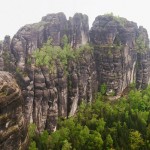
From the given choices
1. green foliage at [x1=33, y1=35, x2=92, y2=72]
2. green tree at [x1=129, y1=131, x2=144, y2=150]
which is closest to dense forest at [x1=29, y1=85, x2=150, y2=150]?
green tree at [x1=129, y1=131, x2=144, y2=150]

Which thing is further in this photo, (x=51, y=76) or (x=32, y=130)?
(x=51, y=76)

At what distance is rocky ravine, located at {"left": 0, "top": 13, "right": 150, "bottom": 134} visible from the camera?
92.8m

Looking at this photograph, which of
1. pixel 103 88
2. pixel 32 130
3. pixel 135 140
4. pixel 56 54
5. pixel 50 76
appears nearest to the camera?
pixel 135 140

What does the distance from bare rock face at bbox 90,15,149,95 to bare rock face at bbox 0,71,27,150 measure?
6700 centimetres

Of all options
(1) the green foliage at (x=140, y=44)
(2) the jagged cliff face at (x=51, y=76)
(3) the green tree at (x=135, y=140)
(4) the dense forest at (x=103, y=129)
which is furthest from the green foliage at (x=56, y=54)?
(3) the green tree at (x=135, y=140)

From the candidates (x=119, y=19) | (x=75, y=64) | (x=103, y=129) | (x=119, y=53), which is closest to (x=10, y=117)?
(x=103, y=129)

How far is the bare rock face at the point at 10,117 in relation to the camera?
51097 millimetres

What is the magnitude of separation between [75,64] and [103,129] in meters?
28.1

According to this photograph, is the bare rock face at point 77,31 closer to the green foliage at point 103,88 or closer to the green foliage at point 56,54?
the green foliage at point 56,54

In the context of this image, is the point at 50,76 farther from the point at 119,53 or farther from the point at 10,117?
the point at 10,117

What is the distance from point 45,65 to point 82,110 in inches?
812

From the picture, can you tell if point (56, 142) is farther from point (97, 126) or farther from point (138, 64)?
point (138, 64)

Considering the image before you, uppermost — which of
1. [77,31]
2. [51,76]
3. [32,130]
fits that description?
[77,31]

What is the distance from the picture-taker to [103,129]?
293 feet
